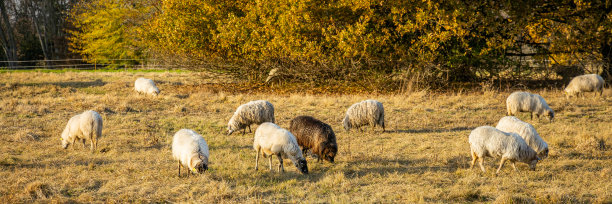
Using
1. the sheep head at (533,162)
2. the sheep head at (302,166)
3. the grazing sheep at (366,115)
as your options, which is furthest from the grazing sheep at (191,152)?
the sheep head at (533,162)

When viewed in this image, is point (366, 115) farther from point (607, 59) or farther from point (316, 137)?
point (607, 59)

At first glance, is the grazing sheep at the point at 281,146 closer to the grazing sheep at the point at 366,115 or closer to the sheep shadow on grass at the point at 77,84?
the grazing sheep at the point at 366,115

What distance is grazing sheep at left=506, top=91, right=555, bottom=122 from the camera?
1205 cm

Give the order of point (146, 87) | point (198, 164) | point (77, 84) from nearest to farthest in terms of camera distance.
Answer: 1. point (198, 164)
2. point (146, 87)
3. point (77, 84)

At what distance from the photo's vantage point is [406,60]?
18.9m

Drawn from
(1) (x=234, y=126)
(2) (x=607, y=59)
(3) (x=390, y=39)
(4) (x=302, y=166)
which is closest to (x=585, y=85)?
(2) (x=607, y=59)

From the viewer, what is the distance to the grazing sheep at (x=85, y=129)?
31.1 feet

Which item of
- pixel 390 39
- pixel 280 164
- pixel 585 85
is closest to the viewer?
pixel 280 164

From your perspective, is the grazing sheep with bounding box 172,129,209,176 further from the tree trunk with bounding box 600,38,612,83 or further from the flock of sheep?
the tree trunk with bounding box 600,38,612,83

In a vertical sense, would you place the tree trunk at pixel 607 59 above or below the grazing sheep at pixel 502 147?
above

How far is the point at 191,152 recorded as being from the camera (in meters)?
7.25

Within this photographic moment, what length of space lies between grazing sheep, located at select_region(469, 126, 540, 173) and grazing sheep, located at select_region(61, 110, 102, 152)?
7.58 meters

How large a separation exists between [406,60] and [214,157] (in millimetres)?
12107

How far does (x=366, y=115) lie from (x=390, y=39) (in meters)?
8.72
